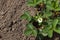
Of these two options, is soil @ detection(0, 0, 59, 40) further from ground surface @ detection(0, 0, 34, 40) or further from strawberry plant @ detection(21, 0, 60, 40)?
strawberry plant @ detection(21, 0, 60, 40)

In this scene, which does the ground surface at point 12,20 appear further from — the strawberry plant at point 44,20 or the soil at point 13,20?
the strawberry plant at point 44,20

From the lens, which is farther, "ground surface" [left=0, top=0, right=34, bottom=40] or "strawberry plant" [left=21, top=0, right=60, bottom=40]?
"ground surface" [left=0, top=0, right=34, bottom=40]

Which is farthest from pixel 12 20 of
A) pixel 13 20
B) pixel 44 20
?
pixel 44 20

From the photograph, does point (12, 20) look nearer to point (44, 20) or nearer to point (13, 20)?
point (13, 20)

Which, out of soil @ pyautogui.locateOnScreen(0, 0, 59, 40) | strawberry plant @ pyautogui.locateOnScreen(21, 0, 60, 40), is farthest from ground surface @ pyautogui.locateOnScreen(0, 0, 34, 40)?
strawberry plant @ pyautogui.locateOnScreen(21, 0, 60, 40)

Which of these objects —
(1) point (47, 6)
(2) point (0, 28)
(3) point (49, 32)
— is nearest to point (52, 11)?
(1) point (47, 6)

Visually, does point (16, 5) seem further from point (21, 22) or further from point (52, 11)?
point (52, 11)
